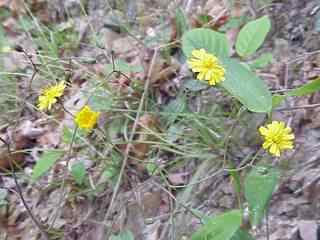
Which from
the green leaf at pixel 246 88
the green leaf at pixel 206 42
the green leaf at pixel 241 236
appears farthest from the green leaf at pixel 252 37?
the green leaf at pixel 241 236

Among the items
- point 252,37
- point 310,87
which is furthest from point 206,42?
point 310,87

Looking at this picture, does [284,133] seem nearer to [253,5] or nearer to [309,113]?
[309,113]

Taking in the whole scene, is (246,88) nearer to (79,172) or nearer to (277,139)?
(277,139)

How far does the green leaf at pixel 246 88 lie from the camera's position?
1115 millimetres

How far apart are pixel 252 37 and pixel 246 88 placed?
263 millimetres

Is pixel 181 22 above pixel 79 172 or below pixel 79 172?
above

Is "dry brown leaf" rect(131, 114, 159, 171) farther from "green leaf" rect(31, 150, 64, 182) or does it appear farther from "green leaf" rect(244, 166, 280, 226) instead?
"green leaf" rect(244, 166, 280, 226)

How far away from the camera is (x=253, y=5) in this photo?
1.75m

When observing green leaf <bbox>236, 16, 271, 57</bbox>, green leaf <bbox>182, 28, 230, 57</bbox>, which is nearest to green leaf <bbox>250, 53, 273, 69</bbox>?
green leaf <bbox>236, 16, 271, 57</bbox>

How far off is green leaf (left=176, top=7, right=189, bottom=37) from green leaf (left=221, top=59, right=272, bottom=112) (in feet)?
2.10

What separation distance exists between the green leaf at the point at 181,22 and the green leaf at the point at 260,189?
746mm

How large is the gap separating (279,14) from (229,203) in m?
0.66

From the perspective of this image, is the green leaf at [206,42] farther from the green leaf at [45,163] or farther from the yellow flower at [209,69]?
the green leaf at [45,163]

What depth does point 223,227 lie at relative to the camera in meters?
1.04
